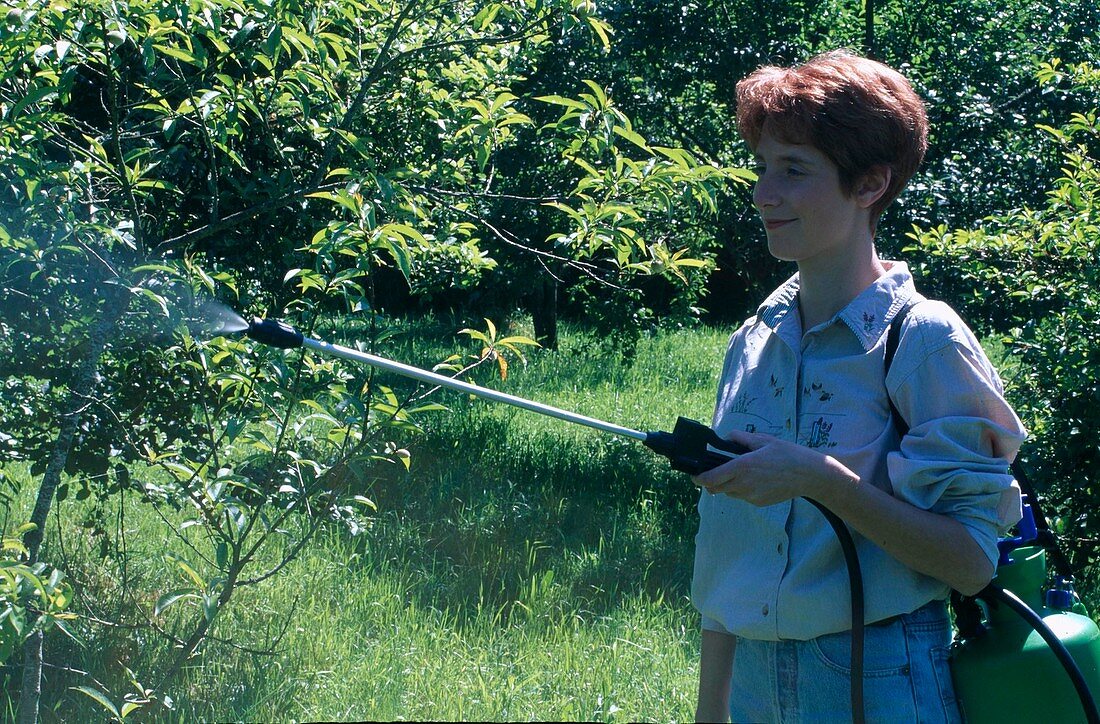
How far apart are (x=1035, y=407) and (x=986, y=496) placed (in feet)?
11.6

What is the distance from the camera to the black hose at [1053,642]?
1527 mm

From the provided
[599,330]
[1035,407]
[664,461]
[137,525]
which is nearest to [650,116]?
[599,330]

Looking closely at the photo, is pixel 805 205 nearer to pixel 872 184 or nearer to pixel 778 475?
pixel 872 184

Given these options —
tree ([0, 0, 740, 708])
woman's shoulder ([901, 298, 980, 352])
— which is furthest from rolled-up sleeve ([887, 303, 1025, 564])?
tree ([0, 0, 740, 708])

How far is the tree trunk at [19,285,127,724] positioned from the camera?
9.10 ft

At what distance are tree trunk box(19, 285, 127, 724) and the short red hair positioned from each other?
6.05 ft

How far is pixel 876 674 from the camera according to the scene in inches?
63.6

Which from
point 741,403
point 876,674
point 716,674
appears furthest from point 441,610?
point 876,674

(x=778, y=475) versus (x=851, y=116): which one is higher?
(x=851, y=116)

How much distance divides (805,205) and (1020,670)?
29.9 inches

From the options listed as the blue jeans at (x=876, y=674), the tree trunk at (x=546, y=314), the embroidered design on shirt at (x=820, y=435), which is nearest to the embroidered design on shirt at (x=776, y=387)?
the embroidered design on shirt at (x=820, y=435)

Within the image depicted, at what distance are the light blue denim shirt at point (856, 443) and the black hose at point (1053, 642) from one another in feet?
0.26

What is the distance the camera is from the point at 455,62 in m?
3.70

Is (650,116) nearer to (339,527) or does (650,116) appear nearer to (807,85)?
(339,527)
